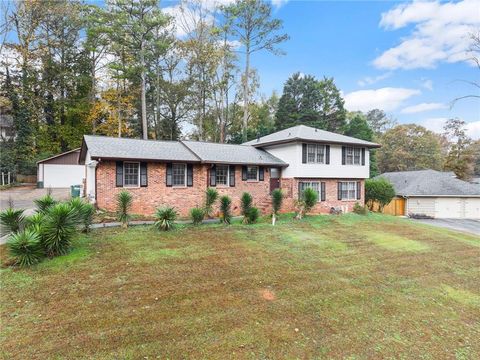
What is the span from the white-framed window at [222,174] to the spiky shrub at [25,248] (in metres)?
9.79

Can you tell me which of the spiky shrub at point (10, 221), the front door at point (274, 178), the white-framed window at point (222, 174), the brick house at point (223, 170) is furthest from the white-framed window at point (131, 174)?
the front door at point (274, 178)

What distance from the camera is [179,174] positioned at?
47.7 feet

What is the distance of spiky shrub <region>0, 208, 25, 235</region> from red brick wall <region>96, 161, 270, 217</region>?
170 inches

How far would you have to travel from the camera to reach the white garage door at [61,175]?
80.3ft

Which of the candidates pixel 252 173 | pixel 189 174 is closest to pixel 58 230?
pixel 189 174

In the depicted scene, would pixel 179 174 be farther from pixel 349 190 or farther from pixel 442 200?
pixel 442 200

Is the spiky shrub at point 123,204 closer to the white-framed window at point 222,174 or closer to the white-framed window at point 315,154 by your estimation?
the white-framed window at point 222,174

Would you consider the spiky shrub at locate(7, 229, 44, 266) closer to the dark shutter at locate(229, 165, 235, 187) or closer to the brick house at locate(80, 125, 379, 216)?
the brick house at locate(80, 125, 379, 216)

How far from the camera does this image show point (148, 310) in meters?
5.00

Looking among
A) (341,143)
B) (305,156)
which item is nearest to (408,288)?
(305,156)

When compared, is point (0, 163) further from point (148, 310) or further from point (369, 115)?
point (369, 115)

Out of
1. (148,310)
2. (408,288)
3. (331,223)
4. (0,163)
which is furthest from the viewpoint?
(0,163)

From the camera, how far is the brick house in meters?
13.0

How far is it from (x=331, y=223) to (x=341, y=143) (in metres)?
6.39
